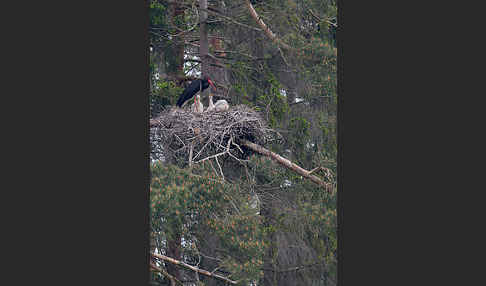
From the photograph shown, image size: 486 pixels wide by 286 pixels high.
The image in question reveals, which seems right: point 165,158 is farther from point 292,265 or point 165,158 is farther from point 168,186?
point 292,265

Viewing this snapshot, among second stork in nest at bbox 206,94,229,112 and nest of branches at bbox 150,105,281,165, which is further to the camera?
second stork in nest at bbox 206,94,229,112

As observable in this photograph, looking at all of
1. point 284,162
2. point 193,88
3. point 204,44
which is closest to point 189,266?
point 284,162

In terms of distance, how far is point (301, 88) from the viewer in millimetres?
7992

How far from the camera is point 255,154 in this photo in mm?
7664

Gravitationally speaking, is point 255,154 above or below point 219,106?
below

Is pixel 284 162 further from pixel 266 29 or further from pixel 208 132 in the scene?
pixel 266 29

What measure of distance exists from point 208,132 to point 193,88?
52 centimetres

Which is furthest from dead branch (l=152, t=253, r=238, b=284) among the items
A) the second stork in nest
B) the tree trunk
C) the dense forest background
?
the tree trunk

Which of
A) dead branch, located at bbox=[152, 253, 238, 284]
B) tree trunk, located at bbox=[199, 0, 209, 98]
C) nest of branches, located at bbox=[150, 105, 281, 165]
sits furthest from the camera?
tree trunk, located at bbox=[199, 0, 209, 98]

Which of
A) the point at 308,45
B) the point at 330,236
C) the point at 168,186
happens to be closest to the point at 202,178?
the point at 168,186

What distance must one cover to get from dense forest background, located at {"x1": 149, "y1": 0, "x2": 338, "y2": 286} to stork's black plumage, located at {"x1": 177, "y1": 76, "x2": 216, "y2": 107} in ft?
0.31

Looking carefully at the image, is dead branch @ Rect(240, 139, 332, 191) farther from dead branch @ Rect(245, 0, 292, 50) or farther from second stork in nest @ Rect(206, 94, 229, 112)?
dead branch @ Rect(245, 0, 292, 50)

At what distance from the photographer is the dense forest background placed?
23.1ft

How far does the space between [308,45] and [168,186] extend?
7.43ft
